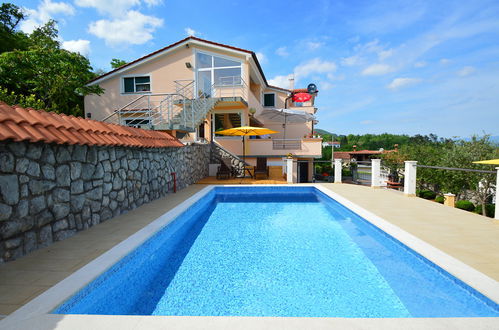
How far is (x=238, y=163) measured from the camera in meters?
15.5

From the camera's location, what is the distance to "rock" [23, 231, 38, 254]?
3873 millimetres

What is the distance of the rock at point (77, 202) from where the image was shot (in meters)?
4.92

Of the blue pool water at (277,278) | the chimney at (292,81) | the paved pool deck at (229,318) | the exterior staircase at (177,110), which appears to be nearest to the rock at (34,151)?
the paved pool deck at (229,318)

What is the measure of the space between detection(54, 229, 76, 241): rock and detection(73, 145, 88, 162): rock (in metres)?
1.43

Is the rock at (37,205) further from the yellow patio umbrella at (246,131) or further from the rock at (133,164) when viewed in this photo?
the yellow patio umbrella at (246,131)

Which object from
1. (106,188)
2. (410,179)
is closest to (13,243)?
(106,188)

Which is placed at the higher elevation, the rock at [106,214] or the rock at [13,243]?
the rock at [13,243]

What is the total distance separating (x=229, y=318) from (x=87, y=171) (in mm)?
4578

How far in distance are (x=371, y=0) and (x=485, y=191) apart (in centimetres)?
1687

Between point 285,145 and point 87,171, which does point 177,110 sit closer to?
point 285,145

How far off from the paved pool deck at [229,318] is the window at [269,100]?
18.1m

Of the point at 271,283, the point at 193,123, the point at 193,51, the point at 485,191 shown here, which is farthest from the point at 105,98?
the point at 485,191

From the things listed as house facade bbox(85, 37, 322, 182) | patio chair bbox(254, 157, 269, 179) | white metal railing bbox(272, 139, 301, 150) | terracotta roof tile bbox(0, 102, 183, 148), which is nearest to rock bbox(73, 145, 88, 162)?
terracotta roof tile bbox(0, 102, 183, 148)

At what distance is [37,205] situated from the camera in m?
4.07
